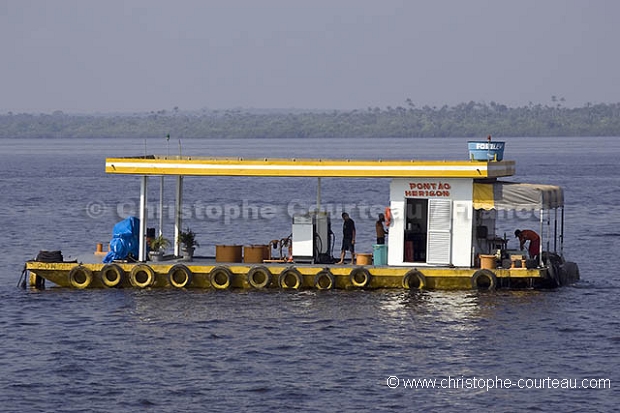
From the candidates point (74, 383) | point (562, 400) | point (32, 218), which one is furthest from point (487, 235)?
point (32, 218)

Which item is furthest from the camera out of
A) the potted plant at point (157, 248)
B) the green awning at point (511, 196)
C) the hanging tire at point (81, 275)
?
the potted plant at point (157, 248)

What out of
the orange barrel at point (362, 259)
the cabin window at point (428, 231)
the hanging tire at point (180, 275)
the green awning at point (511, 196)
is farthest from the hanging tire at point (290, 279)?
the green awning at point (511, 196)

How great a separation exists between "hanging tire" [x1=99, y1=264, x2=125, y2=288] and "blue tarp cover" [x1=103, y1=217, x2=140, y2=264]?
2.63ft

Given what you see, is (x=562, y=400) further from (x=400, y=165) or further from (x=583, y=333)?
(x=400, y=165)

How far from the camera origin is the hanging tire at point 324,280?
31.5 meters

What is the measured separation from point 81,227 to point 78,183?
38778 mm

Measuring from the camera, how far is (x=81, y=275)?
1291 inches

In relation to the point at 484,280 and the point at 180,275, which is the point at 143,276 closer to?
the point at 180,275

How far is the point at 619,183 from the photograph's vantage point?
92.6 m

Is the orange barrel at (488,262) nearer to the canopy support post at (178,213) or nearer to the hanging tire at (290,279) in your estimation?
the hanging tire at (290,279)

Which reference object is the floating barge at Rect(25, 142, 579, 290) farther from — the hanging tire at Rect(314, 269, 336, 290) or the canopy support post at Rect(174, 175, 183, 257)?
A: the canopy support post at Rect(174, 175, 183, 257)

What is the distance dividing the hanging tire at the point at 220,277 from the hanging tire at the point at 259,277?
596 millimetres

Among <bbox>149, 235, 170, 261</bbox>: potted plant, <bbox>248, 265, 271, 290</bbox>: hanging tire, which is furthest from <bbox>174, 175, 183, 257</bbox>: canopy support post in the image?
<bbox>248, 265, 271, 290</bbox>: hanging tire

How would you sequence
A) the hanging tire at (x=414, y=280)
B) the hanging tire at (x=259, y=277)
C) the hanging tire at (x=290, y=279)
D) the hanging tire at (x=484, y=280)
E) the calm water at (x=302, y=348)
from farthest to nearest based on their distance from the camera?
1. the hanging tire at (x=259, y=277)
2. the hanging tire at (x=290, y=279)
3. the hanging tire at (x=414, y=280)
4. the hanging tire at (x=484, y=280)
5. the calm water at (x=302, y=348)
